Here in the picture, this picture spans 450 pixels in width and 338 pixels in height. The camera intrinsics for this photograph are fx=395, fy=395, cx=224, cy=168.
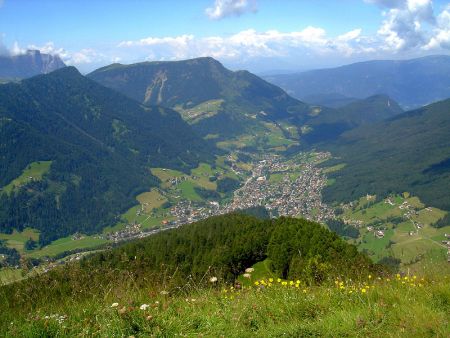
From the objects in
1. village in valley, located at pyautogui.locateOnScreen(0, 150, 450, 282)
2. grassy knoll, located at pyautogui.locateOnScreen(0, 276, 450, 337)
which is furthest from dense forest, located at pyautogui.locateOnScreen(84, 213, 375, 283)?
village in valley, located at pyautogui.locateOnScreen(0, 150, 450, 282)

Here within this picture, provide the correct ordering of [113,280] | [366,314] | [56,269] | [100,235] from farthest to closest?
[100,235], [56,269], [113,280], [366,314]

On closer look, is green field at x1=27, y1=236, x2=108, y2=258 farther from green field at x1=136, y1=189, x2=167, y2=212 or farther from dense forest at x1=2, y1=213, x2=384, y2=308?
dense forest at x1=2, y1=213, x2=384, y2=308

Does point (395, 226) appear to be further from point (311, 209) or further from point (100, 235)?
point (100, 235)

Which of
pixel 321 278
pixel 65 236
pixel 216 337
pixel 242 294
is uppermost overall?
Result: pixel 216 337

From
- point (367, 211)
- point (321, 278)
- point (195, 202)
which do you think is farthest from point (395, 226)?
point (321, 278)

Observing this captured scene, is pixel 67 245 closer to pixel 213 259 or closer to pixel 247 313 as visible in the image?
pixel 213 259

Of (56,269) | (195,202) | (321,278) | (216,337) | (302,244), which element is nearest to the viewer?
(216,337)

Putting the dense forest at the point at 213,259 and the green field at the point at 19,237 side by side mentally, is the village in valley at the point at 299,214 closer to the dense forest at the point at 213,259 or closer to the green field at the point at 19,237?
the green field at the point at 19,237

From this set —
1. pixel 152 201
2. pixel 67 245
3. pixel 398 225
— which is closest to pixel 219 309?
pixel 398 225
